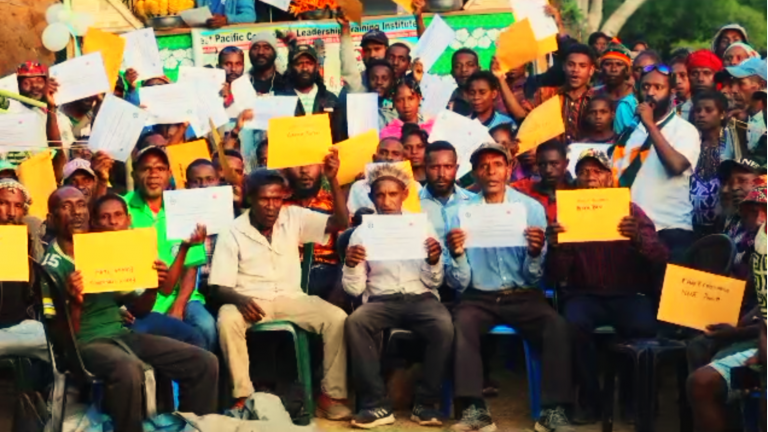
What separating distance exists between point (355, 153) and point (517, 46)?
70.3 inches

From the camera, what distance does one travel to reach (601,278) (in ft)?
26.2

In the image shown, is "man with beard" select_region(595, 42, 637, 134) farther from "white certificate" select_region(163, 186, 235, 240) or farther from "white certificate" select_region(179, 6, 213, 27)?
"white certificate" select_region(179, 6, 213, 27)

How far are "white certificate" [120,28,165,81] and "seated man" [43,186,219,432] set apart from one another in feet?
9.54

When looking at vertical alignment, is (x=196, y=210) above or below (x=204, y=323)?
above

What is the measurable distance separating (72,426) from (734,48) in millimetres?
5723

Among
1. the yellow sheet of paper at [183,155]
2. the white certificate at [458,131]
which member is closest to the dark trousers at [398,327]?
the white certificate at [458,131]

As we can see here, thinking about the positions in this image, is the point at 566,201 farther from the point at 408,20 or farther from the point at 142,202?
the point at 408,20

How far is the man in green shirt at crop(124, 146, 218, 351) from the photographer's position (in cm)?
796

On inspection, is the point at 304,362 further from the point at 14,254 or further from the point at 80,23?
the point at 80,23

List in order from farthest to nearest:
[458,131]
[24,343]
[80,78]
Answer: [80,78]
[458,131]
[24,343]

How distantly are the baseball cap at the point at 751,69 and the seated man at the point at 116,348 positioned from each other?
4.33 metres

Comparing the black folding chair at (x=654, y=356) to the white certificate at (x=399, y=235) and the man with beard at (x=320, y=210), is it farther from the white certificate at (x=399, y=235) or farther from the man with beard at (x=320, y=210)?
the man with beard at (x=320, y=210)

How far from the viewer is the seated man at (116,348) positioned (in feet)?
23.0

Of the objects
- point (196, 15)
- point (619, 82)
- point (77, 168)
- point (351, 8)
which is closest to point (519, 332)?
point (619, 82)
